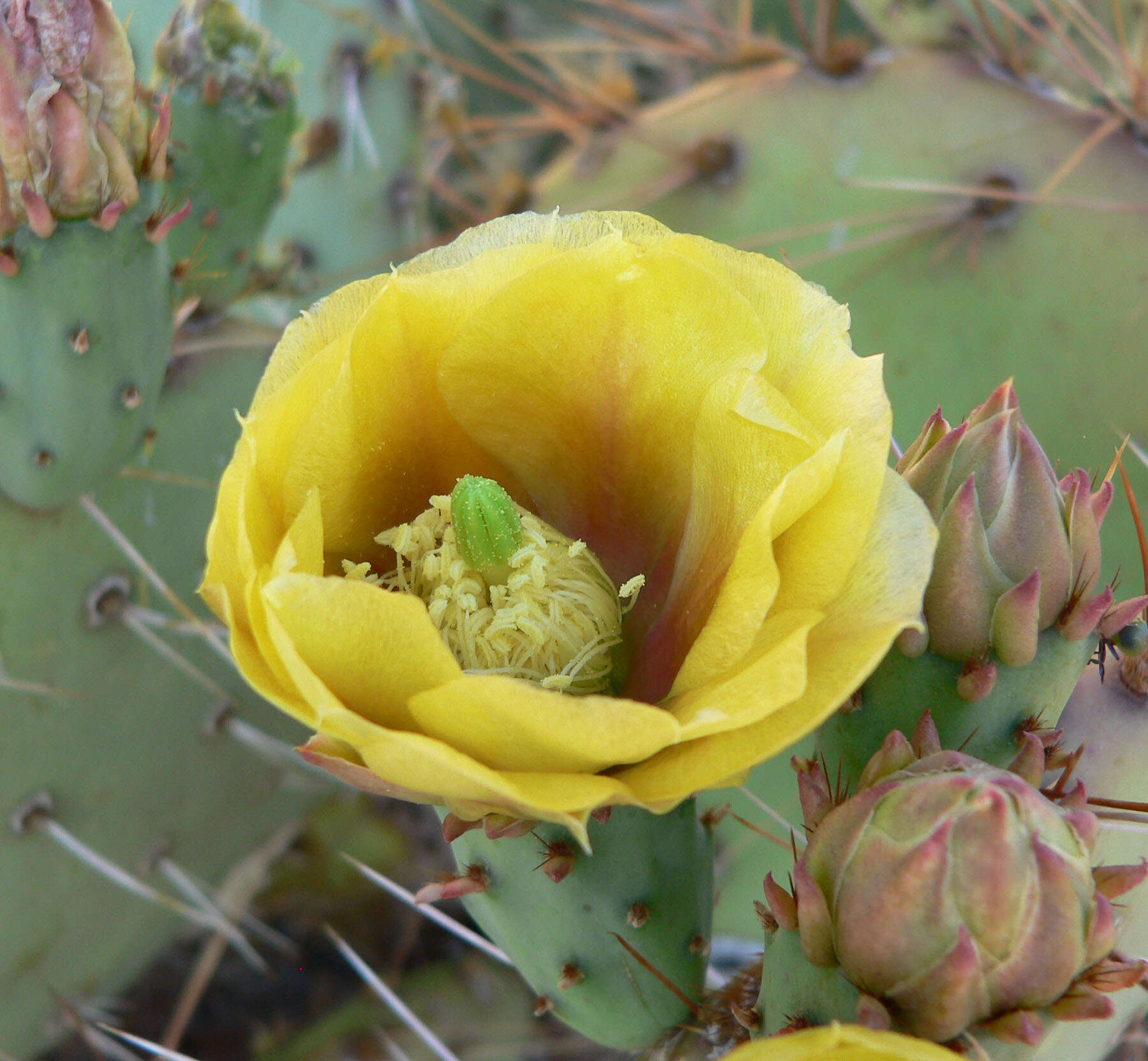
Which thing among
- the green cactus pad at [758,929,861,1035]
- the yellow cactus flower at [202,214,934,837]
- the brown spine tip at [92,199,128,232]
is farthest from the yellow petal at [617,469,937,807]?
the brown spine tip at [92,199,128,232]

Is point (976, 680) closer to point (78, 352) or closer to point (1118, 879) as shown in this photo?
point (1118, 879)

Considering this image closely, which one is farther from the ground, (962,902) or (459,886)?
(962,902)

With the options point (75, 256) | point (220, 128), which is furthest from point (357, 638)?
point (220, 128)

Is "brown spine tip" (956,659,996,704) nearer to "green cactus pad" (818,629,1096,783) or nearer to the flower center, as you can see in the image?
"green cactus pad" (818,629,1096,783)

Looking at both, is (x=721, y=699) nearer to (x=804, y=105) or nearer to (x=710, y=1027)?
(x=710, y=1027)

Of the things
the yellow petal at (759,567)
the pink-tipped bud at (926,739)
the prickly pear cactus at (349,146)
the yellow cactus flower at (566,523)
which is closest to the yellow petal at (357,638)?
the yellow cactus flower at (566,523)

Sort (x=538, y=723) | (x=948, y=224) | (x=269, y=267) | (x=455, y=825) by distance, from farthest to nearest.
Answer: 1. (x=269, y=267)
2. (x=948, y=224)
3. (x=455, y=825)
4. (x=538, y=723)

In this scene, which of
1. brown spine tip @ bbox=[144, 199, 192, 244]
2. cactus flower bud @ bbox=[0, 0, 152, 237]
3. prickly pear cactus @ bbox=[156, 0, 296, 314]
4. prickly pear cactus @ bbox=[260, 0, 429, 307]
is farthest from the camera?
prickly pear cactus @ bbox=[260, 0, 429, 307]
